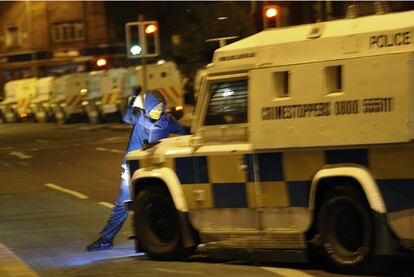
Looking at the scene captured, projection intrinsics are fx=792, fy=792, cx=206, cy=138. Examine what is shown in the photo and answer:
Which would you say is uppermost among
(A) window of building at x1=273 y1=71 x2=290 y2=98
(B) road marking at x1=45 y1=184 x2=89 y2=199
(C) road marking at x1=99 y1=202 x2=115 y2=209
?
(A) window of building at x1=273 y1=71 x2=290 y2=98

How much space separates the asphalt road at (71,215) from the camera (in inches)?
313

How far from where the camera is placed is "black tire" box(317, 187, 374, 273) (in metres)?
6.83

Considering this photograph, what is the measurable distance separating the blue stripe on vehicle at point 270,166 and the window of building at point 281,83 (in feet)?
1.80

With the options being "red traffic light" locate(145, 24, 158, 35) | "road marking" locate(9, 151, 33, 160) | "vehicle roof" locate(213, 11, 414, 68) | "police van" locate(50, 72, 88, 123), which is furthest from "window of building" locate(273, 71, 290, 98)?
"police van" locate(50, 72, 88, 123)

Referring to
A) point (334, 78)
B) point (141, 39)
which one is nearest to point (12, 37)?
point (141, 39)

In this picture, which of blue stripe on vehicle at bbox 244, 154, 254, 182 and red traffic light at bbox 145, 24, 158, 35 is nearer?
blue stripe on vehicle at bbox 244, 154, 254, 182

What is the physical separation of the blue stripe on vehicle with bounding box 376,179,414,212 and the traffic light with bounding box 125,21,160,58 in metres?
10.4

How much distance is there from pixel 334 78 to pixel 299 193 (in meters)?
1.08

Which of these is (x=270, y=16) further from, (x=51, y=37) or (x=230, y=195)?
(x=51, y=37)

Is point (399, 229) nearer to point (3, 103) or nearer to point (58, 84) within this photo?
point (58, 84)

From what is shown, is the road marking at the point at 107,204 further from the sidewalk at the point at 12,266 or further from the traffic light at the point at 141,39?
the traffic light at the point at 141,39

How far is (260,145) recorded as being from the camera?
7254 millimetres

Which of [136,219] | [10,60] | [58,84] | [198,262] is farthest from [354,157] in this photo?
[10,60]

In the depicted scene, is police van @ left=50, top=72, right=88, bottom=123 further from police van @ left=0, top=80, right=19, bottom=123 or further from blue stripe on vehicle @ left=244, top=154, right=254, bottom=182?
blue stripe on vehicle @ left=244, top=154, right=254, bottom=182
